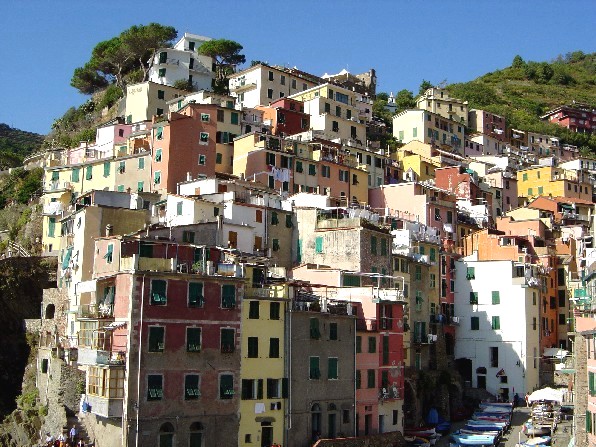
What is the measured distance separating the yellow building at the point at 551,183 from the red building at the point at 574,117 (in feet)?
159

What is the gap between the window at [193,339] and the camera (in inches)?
1719

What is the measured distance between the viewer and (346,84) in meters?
128

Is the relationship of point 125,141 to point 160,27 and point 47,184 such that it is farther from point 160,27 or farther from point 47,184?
point 160,27

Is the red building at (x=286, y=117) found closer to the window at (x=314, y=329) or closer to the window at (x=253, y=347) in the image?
the window at (x=314, y=329)

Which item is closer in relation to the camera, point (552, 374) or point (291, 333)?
point (291, 333)

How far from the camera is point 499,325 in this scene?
225ft

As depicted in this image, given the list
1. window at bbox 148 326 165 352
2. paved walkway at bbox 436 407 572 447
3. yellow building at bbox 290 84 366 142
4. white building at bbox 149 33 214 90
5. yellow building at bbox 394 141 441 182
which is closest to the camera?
window at bbox 148 326 165 352

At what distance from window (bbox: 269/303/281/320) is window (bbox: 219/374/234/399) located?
4421mm

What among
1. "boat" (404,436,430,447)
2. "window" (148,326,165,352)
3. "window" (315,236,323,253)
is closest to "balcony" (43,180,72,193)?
"window" (315,236,323,253)

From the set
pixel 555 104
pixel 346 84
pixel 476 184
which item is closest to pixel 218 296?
pixel 476 184

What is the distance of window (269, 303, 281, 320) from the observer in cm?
4778

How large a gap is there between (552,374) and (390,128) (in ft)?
185

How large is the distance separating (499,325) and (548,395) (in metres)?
9.27

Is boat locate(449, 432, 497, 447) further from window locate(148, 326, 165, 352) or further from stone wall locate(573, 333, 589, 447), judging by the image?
window locate(148, 326, 165, 352)
